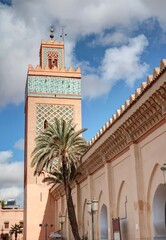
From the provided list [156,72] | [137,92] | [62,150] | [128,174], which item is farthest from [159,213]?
[62,150]

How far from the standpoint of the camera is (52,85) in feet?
105

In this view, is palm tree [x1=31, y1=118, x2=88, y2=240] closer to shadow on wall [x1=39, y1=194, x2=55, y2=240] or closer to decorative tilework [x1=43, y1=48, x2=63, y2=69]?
shadow on wall [x1=39, y1=194, x2=55, y2=240]

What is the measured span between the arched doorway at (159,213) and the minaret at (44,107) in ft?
62.3

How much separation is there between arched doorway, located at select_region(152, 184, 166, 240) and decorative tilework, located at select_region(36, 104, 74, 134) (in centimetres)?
1940

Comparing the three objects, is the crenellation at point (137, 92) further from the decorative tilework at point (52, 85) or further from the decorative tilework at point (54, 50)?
the decorative tilework at point (54, 50)

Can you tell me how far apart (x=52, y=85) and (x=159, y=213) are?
69.2 feet

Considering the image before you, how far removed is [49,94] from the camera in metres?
31.6

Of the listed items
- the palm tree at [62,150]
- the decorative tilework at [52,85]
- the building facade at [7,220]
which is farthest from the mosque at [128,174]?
the building facade at [7,220]

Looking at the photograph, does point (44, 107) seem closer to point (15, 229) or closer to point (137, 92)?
point (137, 92)

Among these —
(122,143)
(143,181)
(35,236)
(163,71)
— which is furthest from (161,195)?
(35,236)

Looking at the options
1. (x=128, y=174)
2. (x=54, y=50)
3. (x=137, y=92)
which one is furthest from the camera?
(x=54, y=50)

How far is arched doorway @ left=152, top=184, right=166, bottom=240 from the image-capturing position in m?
12.0

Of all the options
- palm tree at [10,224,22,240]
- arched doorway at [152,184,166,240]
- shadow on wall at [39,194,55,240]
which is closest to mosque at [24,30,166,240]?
arched doorway at [152,184,166,240]

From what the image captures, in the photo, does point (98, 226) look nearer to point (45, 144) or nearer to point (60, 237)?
point (45, 144)
